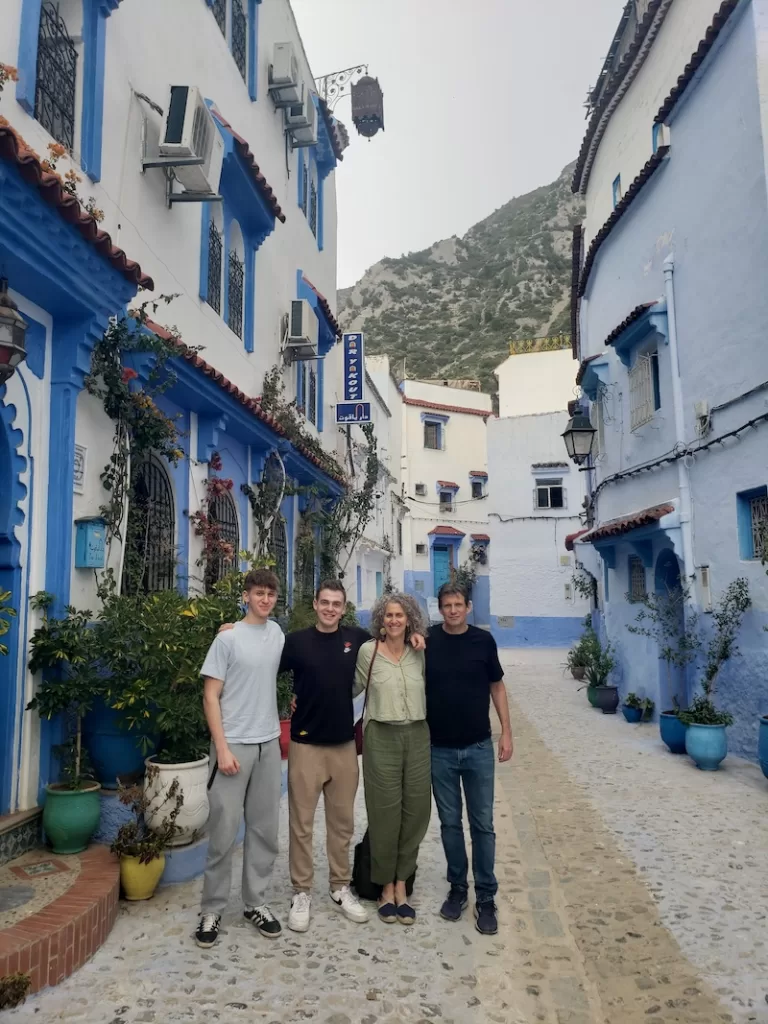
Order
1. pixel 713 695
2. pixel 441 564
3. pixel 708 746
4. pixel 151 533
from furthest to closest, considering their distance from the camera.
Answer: pixel 441 564 < pixel 713 695 < pixel 708 746 < pixel 151 533

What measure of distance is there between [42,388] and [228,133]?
4.55 metres

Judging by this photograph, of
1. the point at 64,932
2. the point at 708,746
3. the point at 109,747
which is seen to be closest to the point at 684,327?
the point at 708,746

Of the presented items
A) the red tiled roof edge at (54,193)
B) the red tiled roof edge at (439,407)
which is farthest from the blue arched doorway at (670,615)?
the red tiled roof edge at (439,407)

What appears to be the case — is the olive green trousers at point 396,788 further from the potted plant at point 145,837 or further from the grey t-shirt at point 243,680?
the potted plant at point 145,837

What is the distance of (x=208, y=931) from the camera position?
3.80 m

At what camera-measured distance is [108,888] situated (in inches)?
152

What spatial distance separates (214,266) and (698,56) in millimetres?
6179

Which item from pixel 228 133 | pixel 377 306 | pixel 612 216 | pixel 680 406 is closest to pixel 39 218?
pixel 228 133

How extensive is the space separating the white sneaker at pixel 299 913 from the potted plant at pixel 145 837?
32.2 inches

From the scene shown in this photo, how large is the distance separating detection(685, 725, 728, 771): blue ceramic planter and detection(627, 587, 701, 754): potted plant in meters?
0.50

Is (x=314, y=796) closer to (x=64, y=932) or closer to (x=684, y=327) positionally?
(x=64, y=932)

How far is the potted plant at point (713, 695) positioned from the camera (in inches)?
303

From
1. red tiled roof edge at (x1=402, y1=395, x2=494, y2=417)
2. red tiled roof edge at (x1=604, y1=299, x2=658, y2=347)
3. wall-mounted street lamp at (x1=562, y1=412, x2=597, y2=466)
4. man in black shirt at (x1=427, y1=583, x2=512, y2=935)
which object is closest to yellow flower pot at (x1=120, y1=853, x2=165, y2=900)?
man in black shirt at (x1=427, y1=583, x2=512, y2=935)

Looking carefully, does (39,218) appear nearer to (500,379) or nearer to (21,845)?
(21,845)
